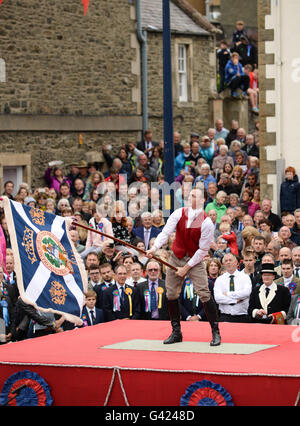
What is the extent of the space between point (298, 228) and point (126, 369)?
702 cm

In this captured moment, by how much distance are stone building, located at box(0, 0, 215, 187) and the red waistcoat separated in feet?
39.6

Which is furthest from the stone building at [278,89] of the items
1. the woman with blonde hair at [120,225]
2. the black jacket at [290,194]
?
the woman with blonde hair at [120,225]

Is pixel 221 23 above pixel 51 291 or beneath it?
above

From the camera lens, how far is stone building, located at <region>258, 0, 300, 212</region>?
19750 mm

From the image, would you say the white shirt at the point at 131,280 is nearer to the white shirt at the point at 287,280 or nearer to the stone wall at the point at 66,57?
the white shirt at the point at 287,280

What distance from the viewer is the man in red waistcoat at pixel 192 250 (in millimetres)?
12531

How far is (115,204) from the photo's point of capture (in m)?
19.3

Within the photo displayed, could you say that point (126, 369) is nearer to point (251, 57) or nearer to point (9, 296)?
point (9, 296)

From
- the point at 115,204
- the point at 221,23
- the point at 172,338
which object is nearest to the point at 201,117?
the point at 221,23

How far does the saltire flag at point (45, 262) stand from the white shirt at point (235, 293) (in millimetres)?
2551

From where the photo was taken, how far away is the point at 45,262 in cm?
1270

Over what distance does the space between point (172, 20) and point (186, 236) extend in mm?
18562

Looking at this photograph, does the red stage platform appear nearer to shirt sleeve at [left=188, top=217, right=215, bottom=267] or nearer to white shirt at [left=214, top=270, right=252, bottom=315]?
shirt sleeve at [left=188, top=217, right=215, bottom=267]

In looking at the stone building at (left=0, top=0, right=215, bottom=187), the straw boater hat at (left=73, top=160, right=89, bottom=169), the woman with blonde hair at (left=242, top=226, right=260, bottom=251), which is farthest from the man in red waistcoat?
the straw boater hat at (left=73, top=160, right=89, bottom=169)
